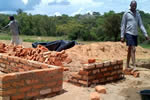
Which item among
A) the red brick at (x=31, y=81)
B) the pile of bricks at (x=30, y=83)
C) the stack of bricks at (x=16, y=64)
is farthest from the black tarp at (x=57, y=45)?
Answer: the red brick at (x=31, y=81)

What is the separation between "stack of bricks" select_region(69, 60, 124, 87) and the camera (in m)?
4.65

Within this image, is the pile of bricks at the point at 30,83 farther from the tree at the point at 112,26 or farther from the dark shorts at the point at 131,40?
the tree at the point at 112,26

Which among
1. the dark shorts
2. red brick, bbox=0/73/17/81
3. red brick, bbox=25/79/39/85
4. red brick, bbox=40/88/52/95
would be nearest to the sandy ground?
red brick, bbox=40/88/52/95

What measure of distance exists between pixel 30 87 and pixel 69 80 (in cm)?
138

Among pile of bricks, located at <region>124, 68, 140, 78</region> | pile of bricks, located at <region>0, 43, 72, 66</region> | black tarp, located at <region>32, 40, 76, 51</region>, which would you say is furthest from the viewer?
black tarp, located at <region>32, 40, 76, 51</region>

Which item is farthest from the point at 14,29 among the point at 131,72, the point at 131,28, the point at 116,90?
the point at 116,90

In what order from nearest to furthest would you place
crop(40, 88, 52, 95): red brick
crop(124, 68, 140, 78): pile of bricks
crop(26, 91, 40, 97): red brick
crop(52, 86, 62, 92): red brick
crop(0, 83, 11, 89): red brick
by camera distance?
1. crop(0, 83, 11, 89): red brick
2. crop(26, 91, 40, 97): red brick
3. crop(40, 88, 52, 95): red brick
4. crop(52, 86, 62, 92): red brick
5. crop(124, 68, 140, 78): pile of bricks

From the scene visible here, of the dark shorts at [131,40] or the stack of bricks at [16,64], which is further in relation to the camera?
the dark shorts at [131,40]

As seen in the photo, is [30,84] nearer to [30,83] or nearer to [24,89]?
[30,83]

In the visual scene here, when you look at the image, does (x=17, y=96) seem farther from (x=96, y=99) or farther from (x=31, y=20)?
(x=31, y=20)

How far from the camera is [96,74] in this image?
4.81m

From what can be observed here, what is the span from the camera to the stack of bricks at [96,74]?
4.65 meters

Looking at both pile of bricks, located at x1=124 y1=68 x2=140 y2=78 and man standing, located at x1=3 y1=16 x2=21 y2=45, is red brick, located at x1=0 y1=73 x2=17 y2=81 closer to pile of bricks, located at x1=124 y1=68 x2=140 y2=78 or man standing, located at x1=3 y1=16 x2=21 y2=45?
pile of bricks, located at x1=124 y1=68 x2=140 y2=78

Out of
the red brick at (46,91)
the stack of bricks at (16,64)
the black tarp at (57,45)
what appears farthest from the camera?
the black tarp at (57,45)
